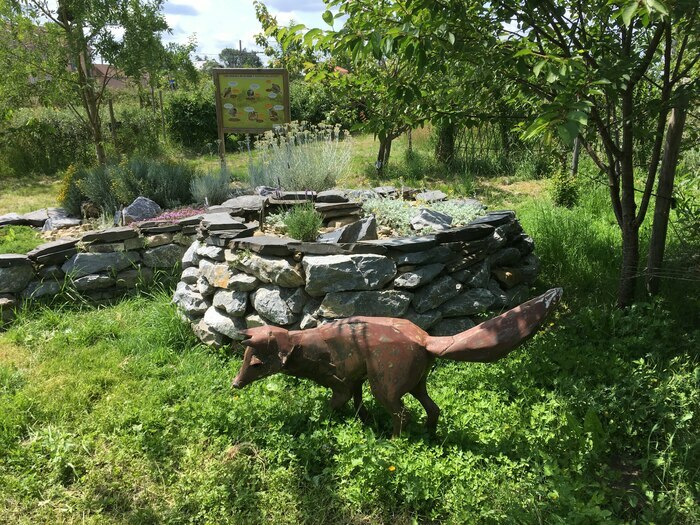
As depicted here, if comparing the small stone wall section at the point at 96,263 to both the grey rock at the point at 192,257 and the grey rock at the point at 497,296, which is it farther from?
the grey rock at the point at 497,296

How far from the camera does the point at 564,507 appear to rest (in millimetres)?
2250

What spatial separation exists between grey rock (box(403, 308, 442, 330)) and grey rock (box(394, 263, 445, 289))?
22cm

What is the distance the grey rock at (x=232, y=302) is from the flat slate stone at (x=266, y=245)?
0.39m

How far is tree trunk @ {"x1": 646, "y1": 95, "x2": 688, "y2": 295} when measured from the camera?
3.85 meters

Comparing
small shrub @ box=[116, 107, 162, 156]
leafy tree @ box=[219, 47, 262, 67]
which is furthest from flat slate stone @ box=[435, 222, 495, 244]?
leafy tree @ box=[219, 47, 262, 67]

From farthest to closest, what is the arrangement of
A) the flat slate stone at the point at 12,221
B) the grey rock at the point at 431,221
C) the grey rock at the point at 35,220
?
1. the grey rock at the point at 35,220
2. the flat slate stone at the point at 12,221
3. the grey rock at the point at 431,221

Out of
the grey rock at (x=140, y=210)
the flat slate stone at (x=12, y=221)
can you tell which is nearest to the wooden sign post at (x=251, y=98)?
the grey rock at (x=140, y=210)

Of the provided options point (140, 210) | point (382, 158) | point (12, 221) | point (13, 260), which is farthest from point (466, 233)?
point (382, 158)

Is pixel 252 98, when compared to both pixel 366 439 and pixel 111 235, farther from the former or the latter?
pixel 366 439

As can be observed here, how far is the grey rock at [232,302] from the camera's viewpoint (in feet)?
13.1

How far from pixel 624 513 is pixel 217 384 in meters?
2.57

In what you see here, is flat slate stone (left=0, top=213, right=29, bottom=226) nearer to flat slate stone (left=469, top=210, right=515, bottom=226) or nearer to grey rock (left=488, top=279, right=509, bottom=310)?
flat slate stone (left=469, top=210, right=515, bottom=226)

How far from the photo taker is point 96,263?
16.3 ft

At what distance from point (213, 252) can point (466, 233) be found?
213 centimetres
